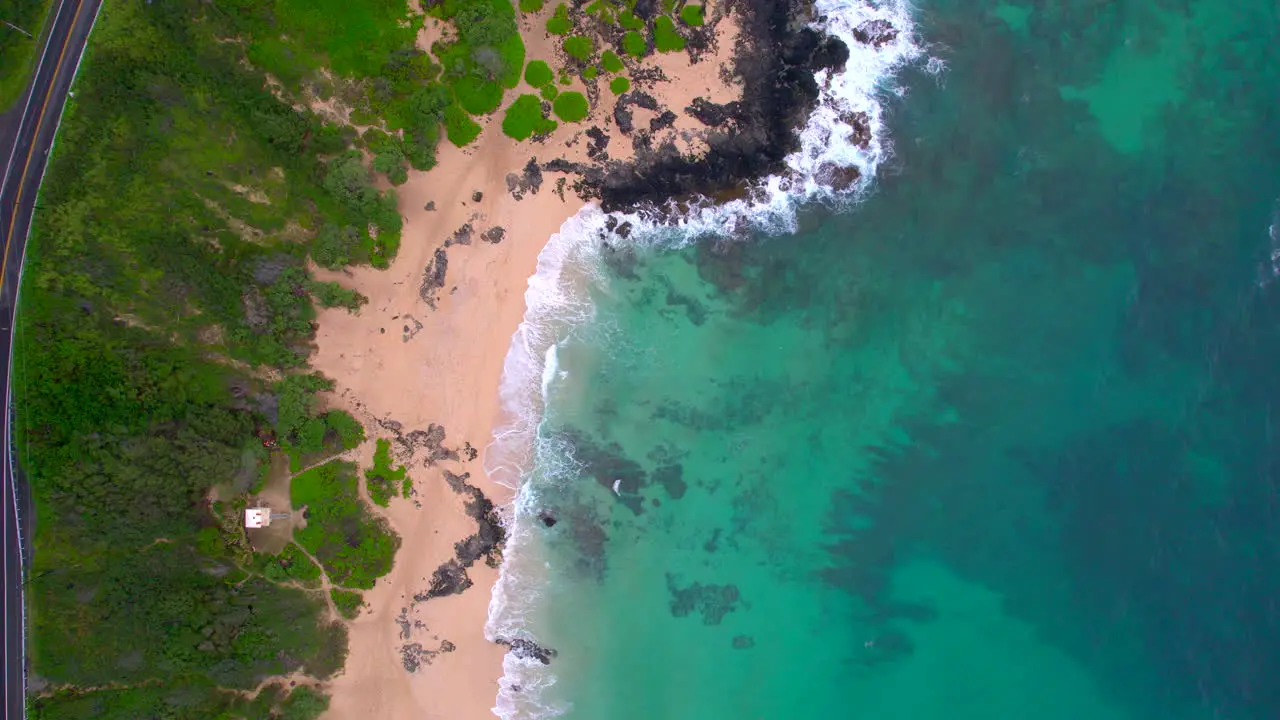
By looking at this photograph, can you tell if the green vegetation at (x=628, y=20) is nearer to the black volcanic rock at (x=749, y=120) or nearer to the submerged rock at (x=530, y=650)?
the black volcanic rock at (x=749, y=120)

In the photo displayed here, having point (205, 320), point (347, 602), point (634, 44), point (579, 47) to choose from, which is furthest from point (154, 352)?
point (634, 44)

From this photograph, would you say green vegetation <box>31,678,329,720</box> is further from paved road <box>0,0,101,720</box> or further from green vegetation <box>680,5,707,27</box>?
green vegetation <box>680,5,707,27</box>

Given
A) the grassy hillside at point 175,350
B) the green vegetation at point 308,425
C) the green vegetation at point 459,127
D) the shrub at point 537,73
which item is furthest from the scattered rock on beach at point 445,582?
the shrub at point 537,73

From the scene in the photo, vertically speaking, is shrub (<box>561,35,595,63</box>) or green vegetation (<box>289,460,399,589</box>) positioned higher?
shrub (<box>561,35,595,63</box>)

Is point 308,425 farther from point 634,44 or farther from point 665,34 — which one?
point 665,34

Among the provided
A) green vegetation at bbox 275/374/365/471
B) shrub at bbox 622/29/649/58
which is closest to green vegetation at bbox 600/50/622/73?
shrub at bbox 622/29/649/58

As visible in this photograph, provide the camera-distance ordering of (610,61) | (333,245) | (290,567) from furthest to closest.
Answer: (610,61), (290,567), (333,245)

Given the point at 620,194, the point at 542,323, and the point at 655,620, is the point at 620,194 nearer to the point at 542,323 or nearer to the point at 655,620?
the point at 542,323
